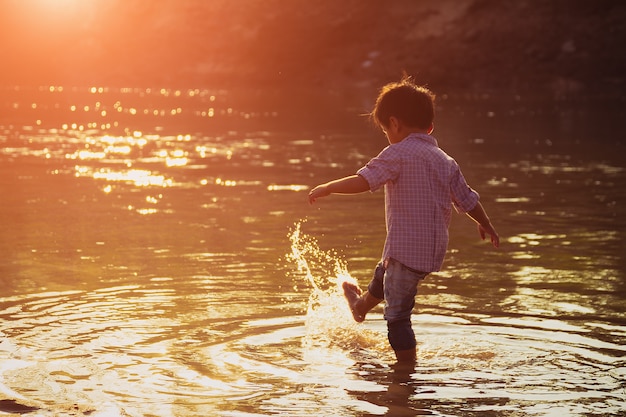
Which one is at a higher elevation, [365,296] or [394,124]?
[394,124]

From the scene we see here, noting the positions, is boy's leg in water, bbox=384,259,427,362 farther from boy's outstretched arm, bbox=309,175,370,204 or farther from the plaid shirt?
boy's outstretched arm, bbox=309,175,370,204

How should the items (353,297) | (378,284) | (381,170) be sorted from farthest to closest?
(353,297) → (378,284) → (381,170)

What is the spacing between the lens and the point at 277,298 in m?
8.15

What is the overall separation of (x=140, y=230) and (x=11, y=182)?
4.81 metres

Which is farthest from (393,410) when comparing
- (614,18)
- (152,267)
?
(614,18)

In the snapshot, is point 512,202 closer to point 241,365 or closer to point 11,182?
point 11,182

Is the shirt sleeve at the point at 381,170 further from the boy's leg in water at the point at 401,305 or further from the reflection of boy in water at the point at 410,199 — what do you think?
the boy's leg in water at the point at 401,305

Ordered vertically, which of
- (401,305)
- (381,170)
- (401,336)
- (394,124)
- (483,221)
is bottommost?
(401,336)

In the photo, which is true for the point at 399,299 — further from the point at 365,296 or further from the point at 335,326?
the point at 335,326

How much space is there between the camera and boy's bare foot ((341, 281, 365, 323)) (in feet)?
22.5

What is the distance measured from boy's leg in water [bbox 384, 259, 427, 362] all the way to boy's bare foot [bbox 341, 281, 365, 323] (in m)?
0.49

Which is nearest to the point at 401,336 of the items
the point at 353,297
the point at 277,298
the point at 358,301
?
the point at 358,301

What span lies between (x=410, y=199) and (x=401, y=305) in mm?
551

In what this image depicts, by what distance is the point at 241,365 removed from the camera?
620 centimetres
